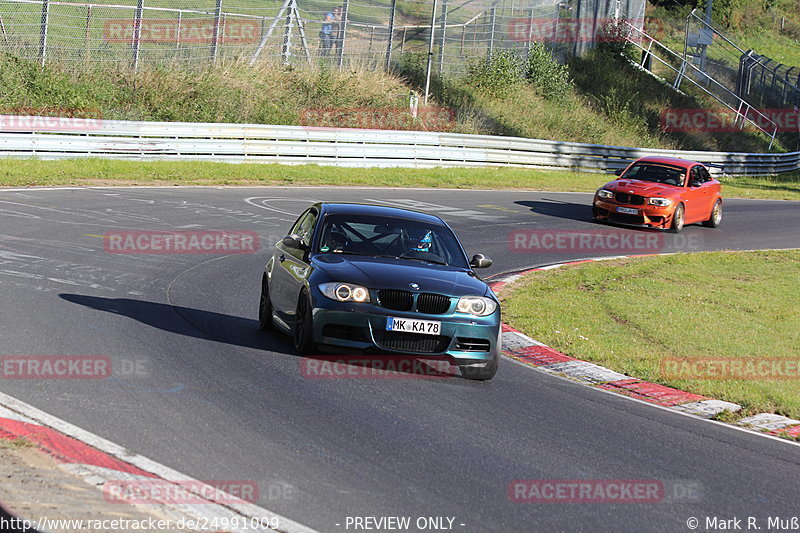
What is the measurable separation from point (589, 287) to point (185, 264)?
19.9ft

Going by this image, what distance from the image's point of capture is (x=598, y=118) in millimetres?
49438

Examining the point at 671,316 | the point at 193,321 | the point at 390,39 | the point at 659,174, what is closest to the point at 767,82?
the point at 390,39

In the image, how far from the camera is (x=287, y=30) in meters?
38.9

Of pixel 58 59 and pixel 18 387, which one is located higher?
pixel 58 59

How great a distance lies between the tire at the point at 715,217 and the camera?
1054 inches

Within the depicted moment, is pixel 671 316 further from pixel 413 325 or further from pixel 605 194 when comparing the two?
pixel 605 194

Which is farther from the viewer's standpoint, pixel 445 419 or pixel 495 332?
pixel 495 332

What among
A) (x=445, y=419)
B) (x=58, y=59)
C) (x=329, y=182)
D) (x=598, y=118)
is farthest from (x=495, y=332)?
(x=598, y=118)

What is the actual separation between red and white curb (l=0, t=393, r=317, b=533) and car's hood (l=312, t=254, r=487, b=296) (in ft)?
10.4

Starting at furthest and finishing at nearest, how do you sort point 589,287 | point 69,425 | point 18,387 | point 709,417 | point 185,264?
point 589,287 → point 185,264 → point 709,417 → point 18,387 → point 69,425

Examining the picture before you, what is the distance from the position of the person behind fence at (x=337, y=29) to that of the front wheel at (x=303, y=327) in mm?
29869

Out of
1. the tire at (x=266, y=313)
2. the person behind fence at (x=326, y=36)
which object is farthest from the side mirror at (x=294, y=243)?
the person behind fence at (x=326, y=36)

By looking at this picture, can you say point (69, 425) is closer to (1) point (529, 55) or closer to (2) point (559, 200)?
(2) point (559, 200)

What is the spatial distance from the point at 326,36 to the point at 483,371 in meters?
31.6
